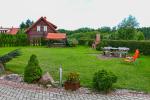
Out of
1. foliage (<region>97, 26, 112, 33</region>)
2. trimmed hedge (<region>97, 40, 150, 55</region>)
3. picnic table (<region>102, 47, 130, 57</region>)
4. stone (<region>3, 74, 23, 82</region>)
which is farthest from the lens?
foliage (<region>97, 26, 112, 33</region>)

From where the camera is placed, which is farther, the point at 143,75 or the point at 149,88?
the point at 143,75

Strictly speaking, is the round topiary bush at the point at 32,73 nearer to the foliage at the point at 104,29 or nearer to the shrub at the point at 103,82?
the shrub at the point at 103,82

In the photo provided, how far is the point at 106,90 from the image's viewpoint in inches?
358

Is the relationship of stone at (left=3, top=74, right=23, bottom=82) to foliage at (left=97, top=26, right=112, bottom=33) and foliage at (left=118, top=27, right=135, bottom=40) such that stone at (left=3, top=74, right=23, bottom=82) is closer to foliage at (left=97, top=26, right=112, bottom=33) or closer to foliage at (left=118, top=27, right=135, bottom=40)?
foliage at (left=118, top=27, right=135, bottom=40)

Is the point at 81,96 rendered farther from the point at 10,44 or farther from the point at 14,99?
the point at 10,44

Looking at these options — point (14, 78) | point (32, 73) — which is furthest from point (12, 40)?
point (32, 73)

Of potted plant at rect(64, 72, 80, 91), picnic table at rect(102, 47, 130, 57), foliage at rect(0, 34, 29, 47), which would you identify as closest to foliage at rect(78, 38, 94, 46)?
foliage at rect(0, 34, 29, 47)

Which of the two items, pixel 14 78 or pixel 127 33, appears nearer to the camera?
pixel 14 78

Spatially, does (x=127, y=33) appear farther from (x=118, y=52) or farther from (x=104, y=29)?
(x=104, y=29)

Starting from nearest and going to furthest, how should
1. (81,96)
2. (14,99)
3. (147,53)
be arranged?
(14,99) → (81,96) → (147,53)

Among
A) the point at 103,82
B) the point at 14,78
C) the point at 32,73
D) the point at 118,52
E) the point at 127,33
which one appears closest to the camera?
the point at 103,82

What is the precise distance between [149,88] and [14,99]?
16.5ft

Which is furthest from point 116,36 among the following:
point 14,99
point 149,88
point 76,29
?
point 14,99

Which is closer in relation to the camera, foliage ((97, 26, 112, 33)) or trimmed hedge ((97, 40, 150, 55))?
trimmed hedge ((97, 40, 150, 55))
